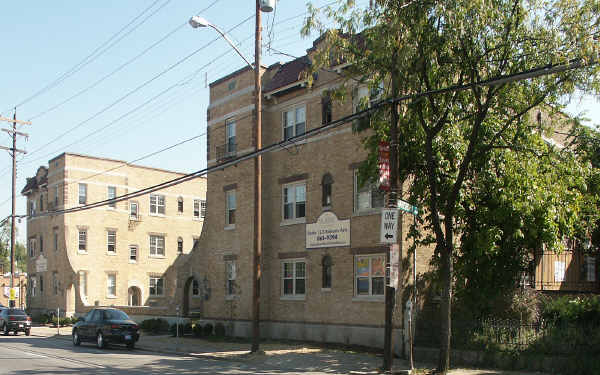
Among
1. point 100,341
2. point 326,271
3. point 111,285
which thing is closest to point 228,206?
point 326,271

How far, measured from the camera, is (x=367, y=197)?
23109mm

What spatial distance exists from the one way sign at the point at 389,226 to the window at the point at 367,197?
271 inches

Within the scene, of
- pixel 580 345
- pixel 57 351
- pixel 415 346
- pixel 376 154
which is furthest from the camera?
pixel 57 351

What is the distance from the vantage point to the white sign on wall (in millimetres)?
23688

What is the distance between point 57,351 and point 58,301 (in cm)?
2686

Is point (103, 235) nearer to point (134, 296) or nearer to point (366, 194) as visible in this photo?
point (134, 296)

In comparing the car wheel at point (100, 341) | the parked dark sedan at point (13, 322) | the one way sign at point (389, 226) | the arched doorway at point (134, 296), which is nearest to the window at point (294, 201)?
the car wheel at point (100, 341)

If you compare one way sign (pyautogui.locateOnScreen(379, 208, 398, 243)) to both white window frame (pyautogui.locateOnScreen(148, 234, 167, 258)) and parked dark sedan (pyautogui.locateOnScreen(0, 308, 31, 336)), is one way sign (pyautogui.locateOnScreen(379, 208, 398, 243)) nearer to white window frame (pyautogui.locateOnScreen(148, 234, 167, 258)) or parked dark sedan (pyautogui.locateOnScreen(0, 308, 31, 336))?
parked dark sedan (pyautogui.locateOnScreen(0, 308, 31, 336))

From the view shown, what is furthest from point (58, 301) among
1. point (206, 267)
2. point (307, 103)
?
point (307, 103)

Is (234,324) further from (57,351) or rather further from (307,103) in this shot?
(307,103)

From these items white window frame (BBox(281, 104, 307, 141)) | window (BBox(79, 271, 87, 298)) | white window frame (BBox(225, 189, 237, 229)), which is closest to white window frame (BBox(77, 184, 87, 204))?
window (BBox(79, 271, 87, 298))

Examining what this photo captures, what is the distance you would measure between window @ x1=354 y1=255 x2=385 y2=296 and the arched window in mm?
2772

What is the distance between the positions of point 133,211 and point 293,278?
28355 mm

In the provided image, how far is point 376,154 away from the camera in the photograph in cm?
1730
